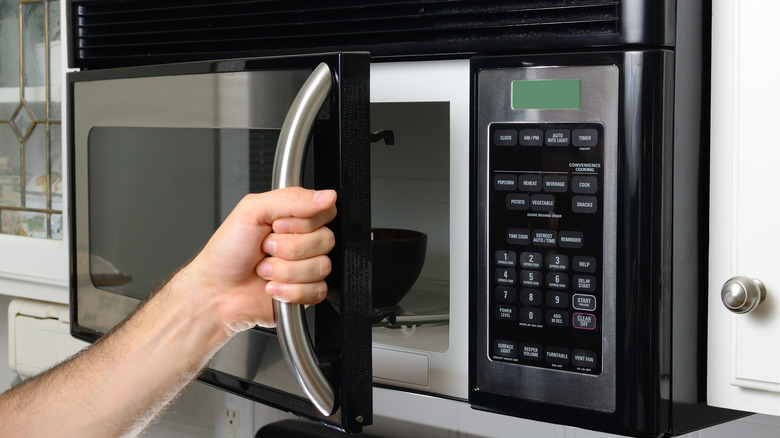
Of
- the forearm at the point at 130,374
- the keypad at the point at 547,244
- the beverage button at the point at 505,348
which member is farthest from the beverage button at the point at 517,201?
the forearm at the point at 130,374

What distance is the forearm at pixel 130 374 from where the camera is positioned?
32.1 inches

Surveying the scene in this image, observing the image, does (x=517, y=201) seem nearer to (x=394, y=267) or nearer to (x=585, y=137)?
(x=585, y=137)

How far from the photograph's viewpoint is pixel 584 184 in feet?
2.24

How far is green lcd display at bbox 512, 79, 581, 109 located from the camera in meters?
0.69

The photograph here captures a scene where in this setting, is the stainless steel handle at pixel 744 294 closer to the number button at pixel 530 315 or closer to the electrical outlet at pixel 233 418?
the number button at pixel 530 315

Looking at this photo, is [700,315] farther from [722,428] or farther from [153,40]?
[153,40]

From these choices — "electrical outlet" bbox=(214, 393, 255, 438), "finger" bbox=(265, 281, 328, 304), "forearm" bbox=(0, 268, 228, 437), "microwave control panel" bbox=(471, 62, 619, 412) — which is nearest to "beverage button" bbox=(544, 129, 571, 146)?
"microwave control panel" bbox=(471, 62, 619, 412)

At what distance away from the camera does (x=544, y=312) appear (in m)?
0.71

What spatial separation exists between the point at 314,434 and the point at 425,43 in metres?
0.72

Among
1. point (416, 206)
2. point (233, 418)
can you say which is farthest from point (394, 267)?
point (233, 418)

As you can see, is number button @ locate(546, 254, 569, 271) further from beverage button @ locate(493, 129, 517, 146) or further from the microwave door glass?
the microwave door glass

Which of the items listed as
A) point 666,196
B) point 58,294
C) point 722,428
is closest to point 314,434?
point 58,294

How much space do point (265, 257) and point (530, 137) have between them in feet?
0.79

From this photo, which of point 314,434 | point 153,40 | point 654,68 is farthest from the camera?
point 314,434
